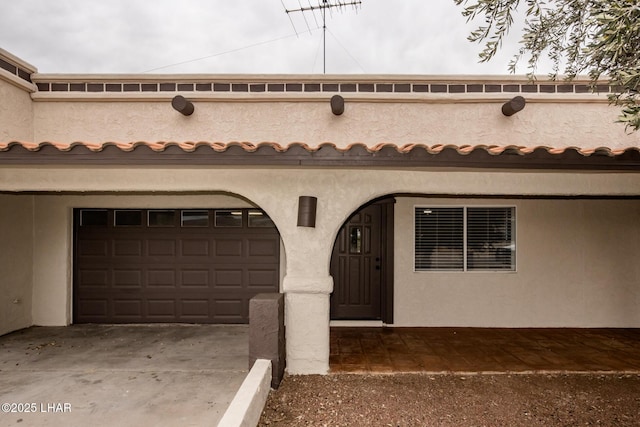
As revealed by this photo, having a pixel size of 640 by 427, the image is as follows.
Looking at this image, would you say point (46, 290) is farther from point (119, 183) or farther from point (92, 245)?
point (119, 183)

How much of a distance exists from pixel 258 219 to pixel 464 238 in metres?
4.14

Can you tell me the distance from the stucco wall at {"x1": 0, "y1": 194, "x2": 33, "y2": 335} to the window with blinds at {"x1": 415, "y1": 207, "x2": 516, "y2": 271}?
7521 mm

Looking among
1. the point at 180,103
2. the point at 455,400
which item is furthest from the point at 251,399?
the point at 180,103

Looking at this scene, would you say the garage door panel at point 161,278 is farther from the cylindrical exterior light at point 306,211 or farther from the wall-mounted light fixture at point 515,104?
the wall-mounted light fixture at point 515,104

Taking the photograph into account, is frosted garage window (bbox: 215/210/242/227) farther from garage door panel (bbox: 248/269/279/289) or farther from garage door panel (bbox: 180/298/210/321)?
garage door panel (bbox: 180/298/210/321)

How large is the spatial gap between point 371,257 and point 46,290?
6431mm

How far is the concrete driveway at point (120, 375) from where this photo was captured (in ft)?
11.6

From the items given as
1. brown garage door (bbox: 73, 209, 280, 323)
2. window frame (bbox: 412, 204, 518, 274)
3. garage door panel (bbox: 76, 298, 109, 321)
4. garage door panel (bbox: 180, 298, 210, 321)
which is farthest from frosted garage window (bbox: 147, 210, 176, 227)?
window frame (bbox: 412, 204, 518, 274)

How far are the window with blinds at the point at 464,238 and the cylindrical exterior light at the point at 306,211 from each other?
129 inches

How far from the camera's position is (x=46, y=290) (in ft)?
22.0

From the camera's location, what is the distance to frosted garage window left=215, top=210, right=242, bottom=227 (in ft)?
22.9

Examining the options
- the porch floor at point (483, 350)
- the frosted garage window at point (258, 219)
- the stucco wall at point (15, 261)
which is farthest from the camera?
the frosted garage window at point (258, 219)

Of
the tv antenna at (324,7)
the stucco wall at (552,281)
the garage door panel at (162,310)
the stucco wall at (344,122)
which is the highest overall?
the tv antenna at (324,7)

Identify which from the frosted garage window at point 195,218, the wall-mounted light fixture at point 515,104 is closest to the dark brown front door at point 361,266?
the frosted garage window at point 195,218
